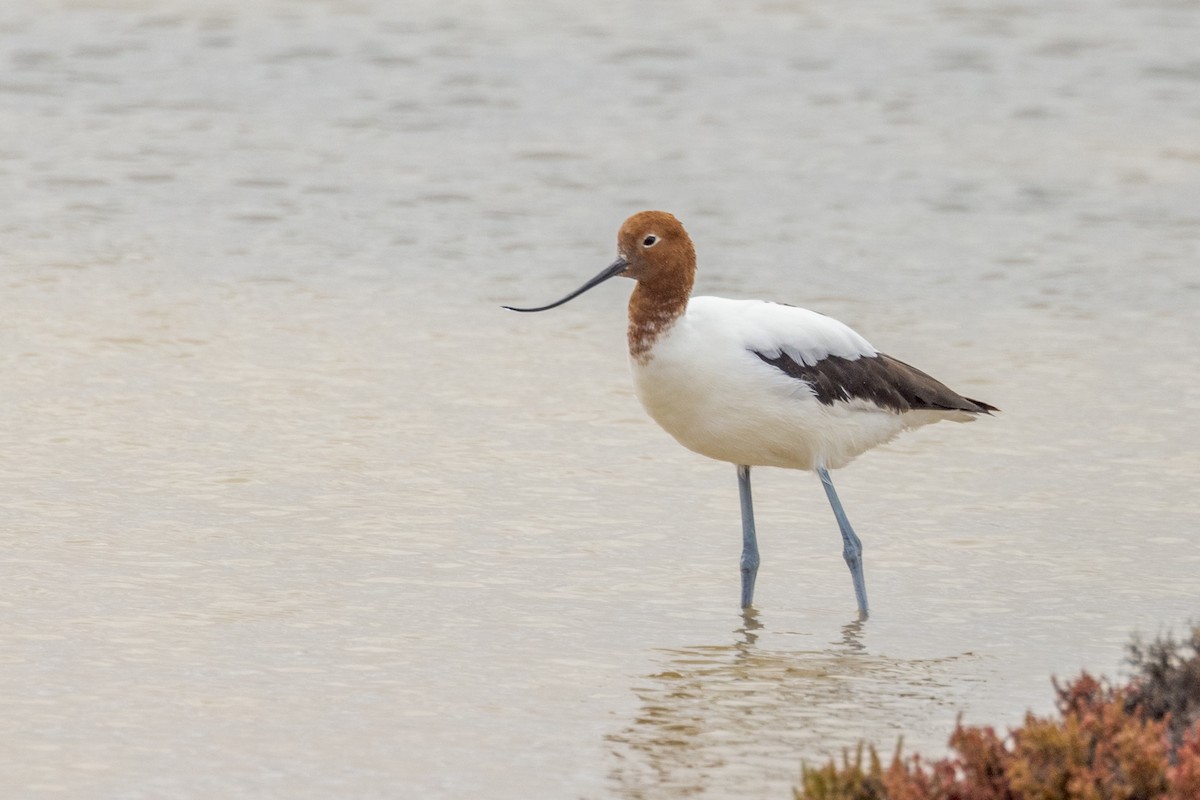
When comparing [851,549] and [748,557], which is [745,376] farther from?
[851,549]

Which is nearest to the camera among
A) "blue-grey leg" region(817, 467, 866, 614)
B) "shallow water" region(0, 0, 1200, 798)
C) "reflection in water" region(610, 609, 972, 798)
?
"reflection in water" region(610, 609, 972, 798)

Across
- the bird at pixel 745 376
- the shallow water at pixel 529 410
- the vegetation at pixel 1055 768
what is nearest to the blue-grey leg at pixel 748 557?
the bird at pixel 745 376

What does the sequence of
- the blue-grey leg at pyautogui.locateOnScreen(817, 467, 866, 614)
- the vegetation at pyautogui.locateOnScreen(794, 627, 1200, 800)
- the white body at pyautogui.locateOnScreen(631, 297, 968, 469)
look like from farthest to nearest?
the blue-grey leg at pyautogui.locateOnScreen(817, 467, 866, 614)
the white body at pyautogui.locateOnScreen(631, 297, 968, 469)
the vegetation at pyautogui.locateOnScreen(794, 627, 1200, 800)

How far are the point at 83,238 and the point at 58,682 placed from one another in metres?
8.70

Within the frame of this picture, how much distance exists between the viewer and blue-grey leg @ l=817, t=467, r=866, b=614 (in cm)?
826

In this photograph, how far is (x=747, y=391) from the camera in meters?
8.12

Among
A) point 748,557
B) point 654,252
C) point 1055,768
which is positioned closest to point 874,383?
point 748,557

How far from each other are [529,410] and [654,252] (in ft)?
10.7

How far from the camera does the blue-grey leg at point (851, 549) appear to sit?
8.26 meters

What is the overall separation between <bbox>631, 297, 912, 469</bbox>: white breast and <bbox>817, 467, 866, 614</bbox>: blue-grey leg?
4.4 inches

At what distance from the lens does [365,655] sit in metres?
7.41

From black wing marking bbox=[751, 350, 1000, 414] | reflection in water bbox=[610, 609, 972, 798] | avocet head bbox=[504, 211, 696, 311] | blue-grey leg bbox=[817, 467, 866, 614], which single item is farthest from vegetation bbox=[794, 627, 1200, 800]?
avocet head bbox=[504, 211, 696, 311]

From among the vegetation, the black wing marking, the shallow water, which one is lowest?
the shallow water

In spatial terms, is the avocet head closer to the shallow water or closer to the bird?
the bird
